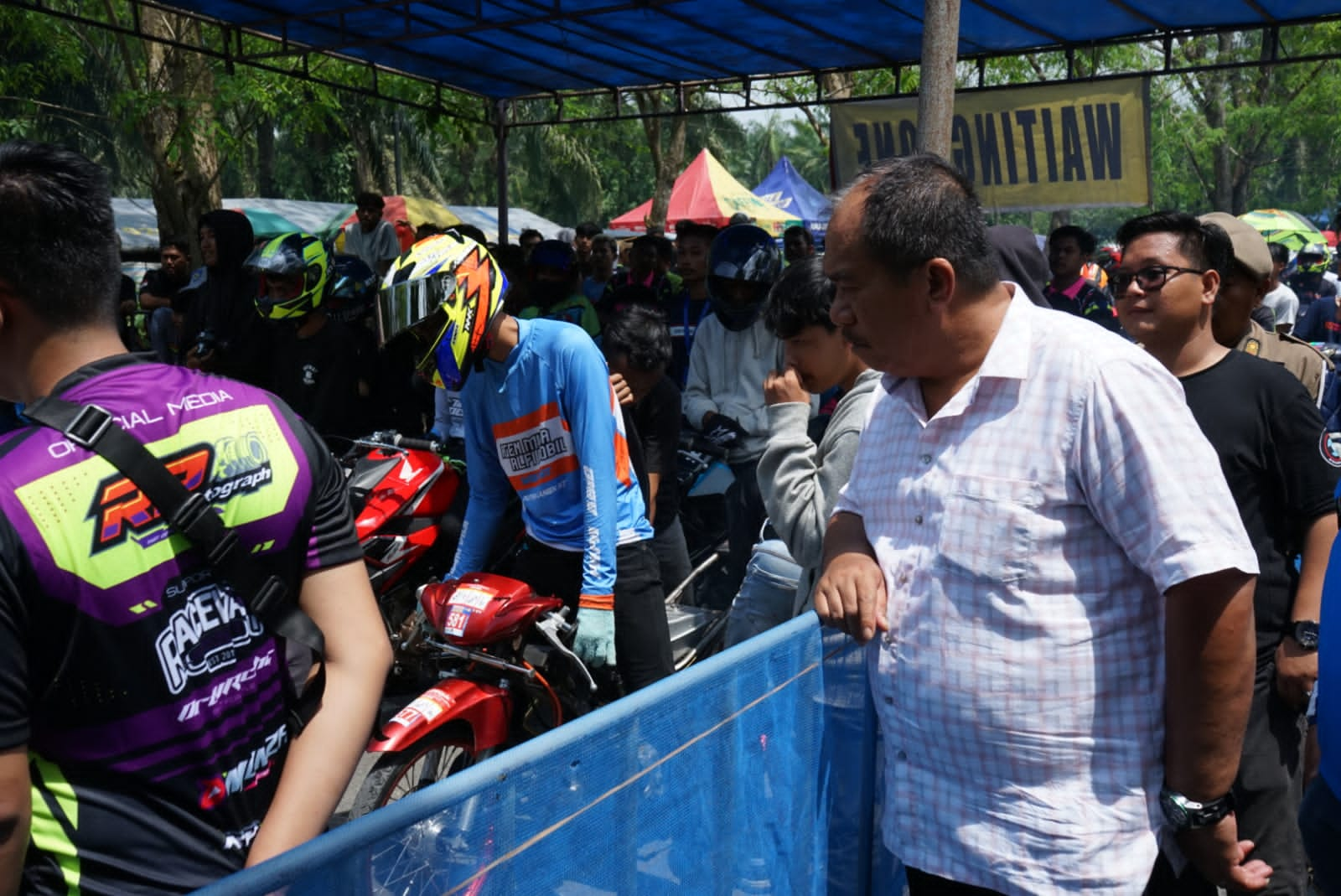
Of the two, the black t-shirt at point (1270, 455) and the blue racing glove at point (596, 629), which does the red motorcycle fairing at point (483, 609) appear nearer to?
the blue racing glove at point (596, 629)

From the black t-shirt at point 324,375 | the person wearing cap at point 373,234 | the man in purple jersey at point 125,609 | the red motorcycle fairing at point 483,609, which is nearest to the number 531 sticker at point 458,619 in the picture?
the red motorcycle fairing at point 483,609

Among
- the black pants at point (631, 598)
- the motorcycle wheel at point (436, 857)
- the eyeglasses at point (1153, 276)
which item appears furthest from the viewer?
the black pants at point (631, 598)

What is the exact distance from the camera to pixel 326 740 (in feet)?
5.22

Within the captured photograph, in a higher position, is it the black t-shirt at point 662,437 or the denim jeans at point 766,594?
the black t-shirt at point 662,437

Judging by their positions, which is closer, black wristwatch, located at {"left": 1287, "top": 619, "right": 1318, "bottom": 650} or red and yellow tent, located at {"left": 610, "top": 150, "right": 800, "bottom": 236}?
black wristwatch, located at {"left": 1287, "top": 619, "right": 1318, "bottom": 650}

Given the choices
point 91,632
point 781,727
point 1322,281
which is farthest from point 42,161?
point 1322,281

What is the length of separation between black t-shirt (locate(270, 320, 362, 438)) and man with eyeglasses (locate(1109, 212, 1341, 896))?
405cm

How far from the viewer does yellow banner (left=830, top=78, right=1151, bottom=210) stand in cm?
816

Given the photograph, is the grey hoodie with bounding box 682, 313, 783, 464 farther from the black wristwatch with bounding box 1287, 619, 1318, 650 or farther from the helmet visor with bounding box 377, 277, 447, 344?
the black wristwatch with bounding box 1287, 619, 1318, 650

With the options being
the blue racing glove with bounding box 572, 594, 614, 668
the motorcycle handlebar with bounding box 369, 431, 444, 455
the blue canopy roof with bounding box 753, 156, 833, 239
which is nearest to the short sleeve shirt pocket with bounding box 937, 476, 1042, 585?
the blue racing glove with bounding box 572, 594, 614, 668

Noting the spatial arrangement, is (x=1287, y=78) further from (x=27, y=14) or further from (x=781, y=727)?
(x=781, y=727)

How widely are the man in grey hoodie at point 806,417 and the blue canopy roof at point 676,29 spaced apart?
17.7ft

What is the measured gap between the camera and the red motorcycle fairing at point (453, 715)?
310 centimetres

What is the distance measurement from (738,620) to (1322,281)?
14462 millimetres
